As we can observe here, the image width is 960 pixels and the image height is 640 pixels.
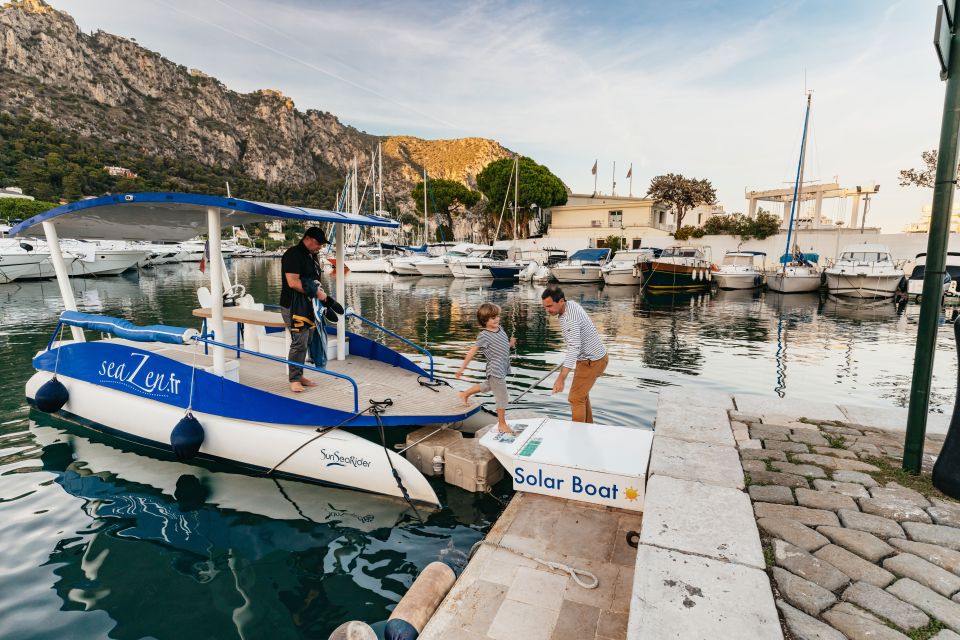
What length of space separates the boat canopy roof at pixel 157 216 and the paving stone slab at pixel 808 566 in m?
6.12

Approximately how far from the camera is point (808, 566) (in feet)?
10.9

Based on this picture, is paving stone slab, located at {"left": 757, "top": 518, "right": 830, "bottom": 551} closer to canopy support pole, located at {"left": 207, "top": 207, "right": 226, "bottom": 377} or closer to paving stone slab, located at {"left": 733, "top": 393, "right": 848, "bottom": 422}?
paving stone slab, located at {"left": 733, "top": 393, "right": 848, "bottom": 422}

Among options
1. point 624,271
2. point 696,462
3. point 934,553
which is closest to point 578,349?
point 696,462

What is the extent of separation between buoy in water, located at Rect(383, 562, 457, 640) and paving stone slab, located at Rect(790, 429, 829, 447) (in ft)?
13.8

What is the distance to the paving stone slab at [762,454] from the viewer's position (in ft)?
16.5

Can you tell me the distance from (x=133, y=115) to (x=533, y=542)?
522 ft

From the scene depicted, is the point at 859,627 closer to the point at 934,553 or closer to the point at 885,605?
the point at 885,605

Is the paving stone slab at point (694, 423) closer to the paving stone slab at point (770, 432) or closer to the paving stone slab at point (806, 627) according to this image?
the paving stone slab at point (770, 432)

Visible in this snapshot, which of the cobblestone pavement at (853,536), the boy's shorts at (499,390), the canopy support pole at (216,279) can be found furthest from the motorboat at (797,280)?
the canopy support pole at (216,279)

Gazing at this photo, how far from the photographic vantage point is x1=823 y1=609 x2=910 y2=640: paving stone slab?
2727 mm

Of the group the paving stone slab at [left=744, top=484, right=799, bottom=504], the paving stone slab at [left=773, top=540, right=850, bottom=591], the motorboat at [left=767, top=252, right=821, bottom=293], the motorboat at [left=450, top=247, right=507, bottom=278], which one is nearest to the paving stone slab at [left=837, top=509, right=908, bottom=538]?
the paving stone slab at [left=744, top=484, right=799, bottom=504]

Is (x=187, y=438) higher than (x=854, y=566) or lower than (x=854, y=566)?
lower

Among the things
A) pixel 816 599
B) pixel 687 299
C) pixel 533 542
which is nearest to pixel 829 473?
pixel 816 599

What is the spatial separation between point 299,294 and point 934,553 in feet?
24.1
